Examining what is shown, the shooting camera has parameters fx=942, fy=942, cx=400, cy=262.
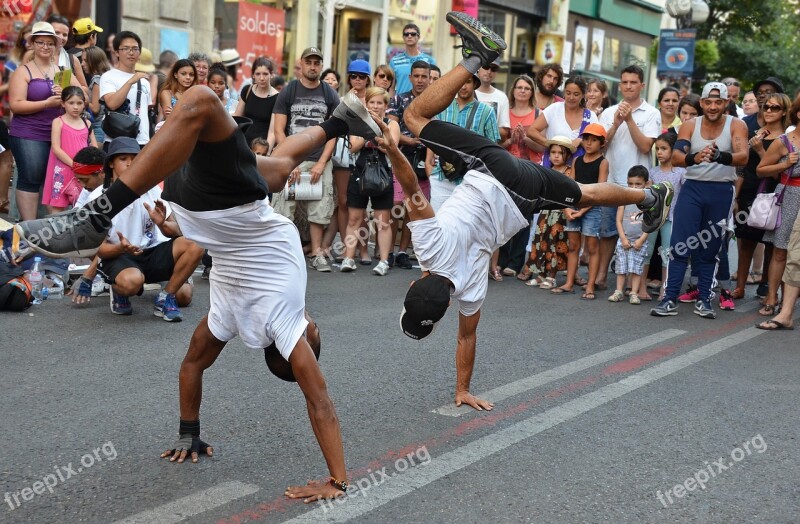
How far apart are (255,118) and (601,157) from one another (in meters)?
3.72

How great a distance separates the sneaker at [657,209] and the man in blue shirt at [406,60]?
5059mm

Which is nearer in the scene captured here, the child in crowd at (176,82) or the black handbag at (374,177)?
the child in crowd at (176,82)

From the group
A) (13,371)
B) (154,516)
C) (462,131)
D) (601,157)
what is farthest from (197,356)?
(601,157)

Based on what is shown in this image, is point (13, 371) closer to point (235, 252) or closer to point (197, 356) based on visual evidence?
point (197, 356)

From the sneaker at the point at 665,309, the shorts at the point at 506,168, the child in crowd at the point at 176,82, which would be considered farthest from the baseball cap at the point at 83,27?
the sneaker at the point at 665,309

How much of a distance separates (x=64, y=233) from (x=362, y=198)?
7149 millimetres

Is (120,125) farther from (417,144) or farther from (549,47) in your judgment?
(549,47)

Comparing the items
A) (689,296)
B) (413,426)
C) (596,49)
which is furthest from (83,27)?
(596,49)

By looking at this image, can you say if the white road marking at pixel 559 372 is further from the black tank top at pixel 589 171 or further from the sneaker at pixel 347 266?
the sneaker at pixel 347 266

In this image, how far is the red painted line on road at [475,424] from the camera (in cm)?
391

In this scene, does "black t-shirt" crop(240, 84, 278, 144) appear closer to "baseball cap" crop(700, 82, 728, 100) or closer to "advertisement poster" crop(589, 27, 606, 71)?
"baseball cap" crop(700, 82, 728, 100)

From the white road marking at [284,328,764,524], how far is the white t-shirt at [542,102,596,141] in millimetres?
3631

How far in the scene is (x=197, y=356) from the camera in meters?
4.38

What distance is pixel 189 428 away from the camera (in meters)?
4.43
